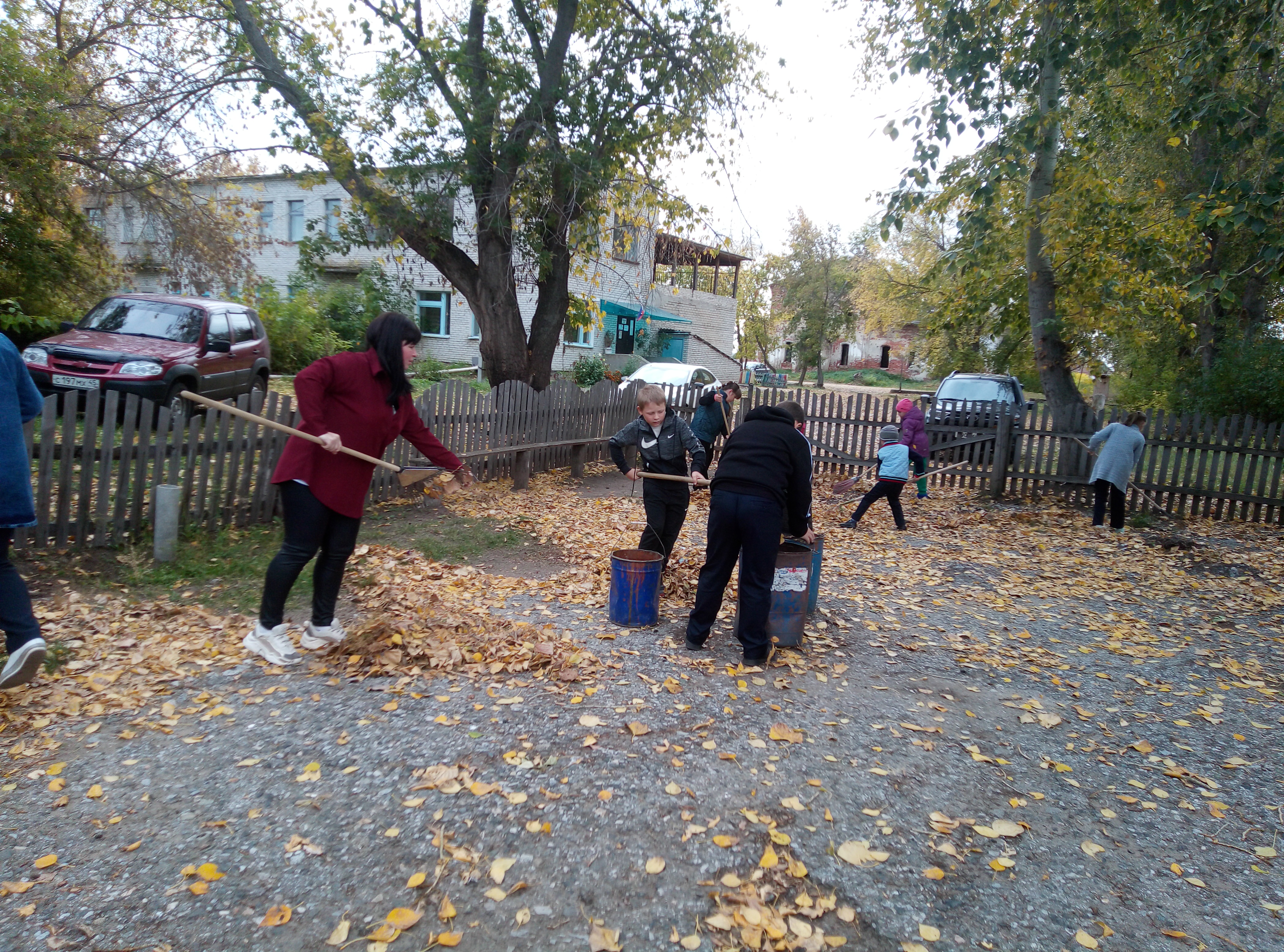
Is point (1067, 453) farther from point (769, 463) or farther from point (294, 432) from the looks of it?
point (294, 432)

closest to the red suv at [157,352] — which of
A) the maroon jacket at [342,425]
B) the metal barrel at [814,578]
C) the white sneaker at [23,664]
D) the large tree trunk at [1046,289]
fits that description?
the maroon jacket at [342,425]

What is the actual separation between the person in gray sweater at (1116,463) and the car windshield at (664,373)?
32.0 feet

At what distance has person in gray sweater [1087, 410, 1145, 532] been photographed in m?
10.0

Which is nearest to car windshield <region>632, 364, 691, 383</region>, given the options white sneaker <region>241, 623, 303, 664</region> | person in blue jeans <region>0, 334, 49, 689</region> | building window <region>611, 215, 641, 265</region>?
building window <region>611, 215, 641, 265</region>

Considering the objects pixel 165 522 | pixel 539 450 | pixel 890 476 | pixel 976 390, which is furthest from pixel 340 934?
pixel 976 390

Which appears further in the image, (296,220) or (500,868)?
(296,220)

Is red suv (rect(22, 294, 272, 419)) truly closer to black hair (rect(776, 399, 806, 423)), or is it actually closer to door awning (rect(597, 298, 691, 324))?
black hair (rect(776, 399, 806, 423))

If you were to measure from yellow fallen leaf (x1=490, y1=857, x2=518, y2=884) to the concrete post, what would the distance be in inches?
173

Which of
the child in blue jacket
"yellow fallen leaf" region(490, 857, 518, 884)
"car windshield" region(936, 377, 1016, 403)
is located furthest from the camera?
"car windshield" region(936, 377, 1016, 403)

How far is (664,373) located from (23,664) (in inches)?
649

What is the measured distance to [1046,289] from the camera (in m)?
13.6

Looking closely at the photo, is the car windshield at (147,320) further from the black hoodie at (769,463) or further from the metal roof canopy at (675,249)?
the black hoodie at (769,463)

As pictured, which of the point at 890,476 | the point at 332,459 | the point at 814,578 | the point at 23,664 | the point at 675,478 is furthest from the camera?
the point at 890,476

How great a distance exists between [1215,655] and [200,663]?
22.6ft
